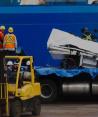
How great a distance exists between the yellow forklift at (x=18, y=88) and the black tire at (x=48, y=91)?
3.33 meters

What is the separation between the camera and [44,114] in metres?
16.3

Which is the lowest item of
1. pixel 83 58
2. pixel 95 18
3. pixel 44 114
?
pixel 44 114

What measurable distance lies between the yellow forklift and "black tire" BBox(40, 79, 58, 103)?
3.33m

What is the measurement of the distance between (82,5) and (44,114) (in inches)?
292

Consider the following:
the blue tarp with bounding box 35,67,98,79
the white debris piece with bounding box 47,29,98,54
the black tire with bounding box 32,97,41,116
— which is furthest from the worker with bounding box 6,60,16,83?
the white debris piece with bounding box 47,29,98,54

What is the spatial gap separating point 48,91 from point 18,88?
4780 millimetres

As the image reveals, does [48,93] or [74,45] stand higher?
[74,45]

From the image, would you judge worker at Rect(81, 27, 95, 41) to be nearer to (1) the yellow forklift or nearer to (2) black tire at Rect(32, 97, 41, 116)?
(1) the yellow forklift

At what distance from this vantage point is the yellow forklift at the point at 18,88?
1423 cm

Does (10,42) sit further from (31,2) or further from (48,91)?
(31,2)

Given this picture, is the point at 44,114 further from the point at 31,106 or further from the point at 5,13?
the point at 5,13

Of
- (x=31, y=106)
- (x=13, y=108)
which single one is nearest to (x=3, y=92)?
(x=13, y=108)

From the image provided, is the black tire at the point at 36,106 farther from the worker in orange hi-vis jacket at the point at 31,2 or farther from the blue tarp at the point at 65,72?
the worker in orange hi-vis jacket at the point at 31,2

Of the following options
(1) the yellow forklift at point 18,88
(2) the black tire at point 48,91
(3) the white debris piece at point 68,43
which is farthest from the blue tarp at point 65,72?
(1) the yellow forklift at point 18,88
